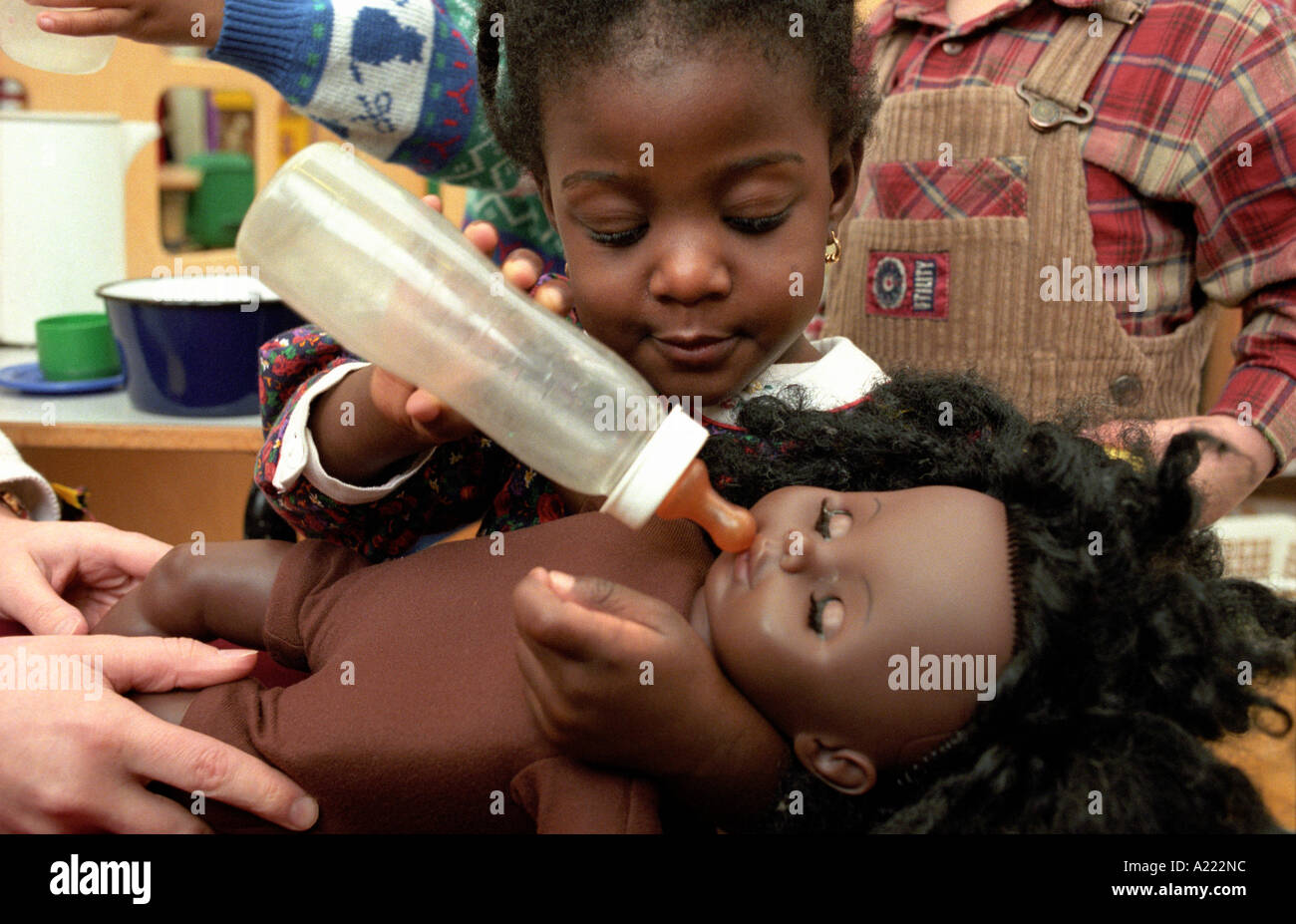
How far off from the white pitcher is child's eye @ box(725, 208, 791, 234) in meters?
1.59

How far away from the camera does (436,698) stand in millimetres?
792

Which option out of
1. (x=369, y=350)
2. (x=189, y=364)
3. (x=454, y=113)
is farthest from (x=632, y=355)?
(x=189, y=364)

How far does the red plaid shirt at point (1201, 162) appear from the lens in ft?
4.19

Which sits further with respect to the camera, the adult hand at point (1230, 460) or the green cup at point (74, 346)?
the green cup at point (74, 346)

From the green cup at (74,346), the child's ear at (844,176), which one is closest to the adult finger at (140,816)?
the child's ear at (844,176)

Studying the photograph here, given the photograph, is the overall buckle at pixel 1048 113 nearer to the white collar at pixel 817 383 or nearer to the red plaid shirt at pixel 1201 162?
the red plaid shirt at pixel 1201 162

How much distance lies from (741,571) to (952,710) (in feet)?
0.59

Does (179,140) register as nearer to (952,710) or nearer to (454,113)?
(454,113)

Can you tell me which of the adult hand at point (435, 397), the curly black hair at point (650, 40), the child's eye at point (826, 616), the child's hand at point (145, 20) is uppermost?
the child's hand at point (145, 20)

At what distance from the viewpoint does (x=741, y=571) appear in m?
0.78

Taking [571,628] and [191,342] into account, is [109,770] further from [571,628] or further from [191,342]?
[191,342]

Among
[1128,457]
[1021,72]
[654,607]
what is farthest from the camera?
[1021,72]

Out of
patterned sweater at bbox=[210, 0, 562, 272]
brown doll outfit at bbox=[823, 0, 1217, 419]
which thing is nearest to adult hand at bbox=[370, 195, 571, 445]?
patterned sweater at bbox=[210, 0, 562, 272]

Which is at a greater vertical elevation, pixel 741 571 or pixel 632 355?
pixel 632 355
